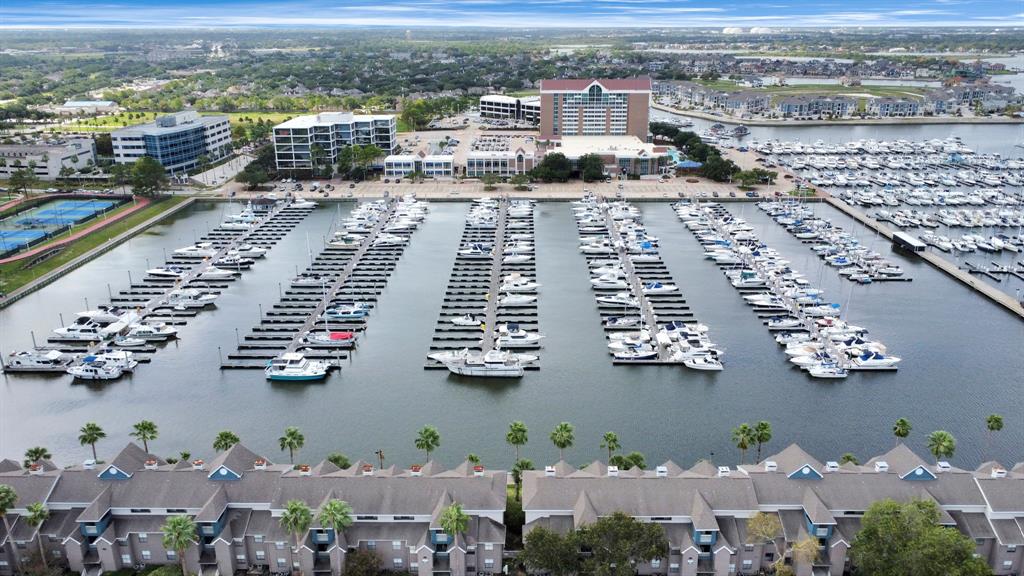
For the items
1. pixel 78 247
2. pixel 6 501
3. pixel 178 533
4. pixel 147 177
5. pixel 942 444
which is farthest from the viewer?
pixel 147 177

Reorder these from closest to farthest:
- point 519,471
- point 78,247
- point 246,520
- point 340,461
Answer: point 246,520 → point 519,471 → point 340,461 → point 78,247

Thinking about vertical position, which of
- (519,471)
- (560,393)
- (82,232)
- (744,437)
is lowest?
(560,393)

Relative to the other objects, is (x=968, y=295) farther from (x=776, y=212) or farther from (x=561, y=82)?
(x=561, y=82)

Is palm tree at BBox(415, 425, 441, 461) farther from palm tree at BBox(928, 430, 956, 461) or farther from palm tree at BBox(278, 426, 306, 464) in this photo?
palm tree at BBox(928, 430, 956, 461)

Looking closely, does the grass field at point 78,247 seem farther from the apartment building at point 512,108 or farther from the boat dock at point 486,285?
the apartment building at point 512,108

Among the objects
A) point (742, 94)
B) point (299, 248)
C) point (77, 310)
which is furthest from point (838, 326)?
point (742, 94)

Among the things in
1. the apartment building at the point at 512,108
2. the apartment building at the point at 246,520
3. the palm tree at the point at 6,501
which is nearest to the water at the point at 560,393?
the apartment building at the point at 246,520

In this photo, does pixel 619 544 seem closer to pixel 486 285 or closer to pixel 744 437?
pixel 744 437

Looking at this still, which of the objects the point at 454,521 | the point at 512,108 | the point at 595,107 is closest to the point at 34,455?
the point at 454,521
